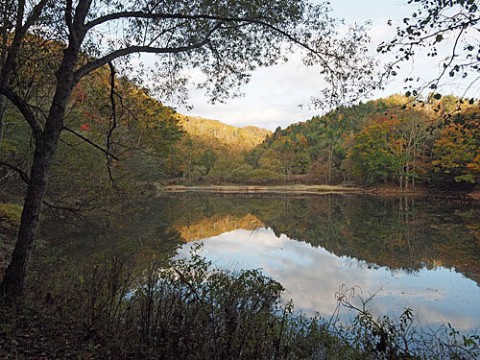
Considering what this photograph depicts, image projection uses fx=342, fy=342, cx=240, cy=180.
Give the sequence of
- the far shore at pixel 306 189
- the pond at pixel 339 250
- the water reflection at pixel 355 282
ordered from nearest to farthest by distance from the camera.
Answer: the water reflection at pixel 355 282
the pond at pixel 339 250
the far shore at pixel 306 189

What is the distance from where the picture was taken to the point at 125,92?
6996 mm

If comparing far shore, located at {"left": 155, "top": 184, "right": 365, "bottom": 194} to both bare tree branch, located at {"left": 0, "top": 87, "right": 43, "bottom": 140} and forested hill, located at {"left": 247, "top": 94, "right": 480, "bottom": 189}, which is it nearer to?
forested hill, located at {"left": 247, "top": 94, "right": 480, "bottom": 189}

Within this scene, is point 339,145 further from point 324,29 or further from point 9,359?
point 9,359

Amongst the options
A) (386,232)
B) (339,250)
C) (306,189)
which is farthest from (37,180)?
(306,189)

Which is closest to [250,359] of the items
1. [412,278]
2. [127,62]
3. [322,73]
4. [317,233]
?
[322,73]

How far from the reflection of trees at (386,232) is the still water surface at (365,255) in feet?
0.11

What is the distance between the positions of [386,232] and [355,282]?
822 centimetres

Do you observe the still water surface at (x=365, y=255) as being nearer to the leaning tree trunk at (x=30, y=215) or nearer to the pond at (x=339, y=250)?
the pond at (x=339, y=250)

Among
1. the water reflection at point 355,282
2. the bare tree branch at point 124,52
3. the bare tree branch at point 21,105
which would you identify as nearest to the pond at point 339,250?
the water reflection at point 355,282

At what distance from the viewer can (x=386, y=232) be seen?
52.4ft

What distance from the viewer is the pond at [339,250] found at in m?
7.37

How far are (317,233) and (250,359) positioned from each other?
13486mm

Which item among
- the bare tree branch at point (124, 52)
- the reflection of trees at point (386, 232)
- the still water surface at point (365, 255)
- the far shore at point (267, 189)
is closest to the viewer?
the bare tree branch at point (124, 52)

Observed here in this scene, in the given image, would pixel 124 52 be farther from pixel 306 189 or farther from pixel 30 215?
pixel 306 189
